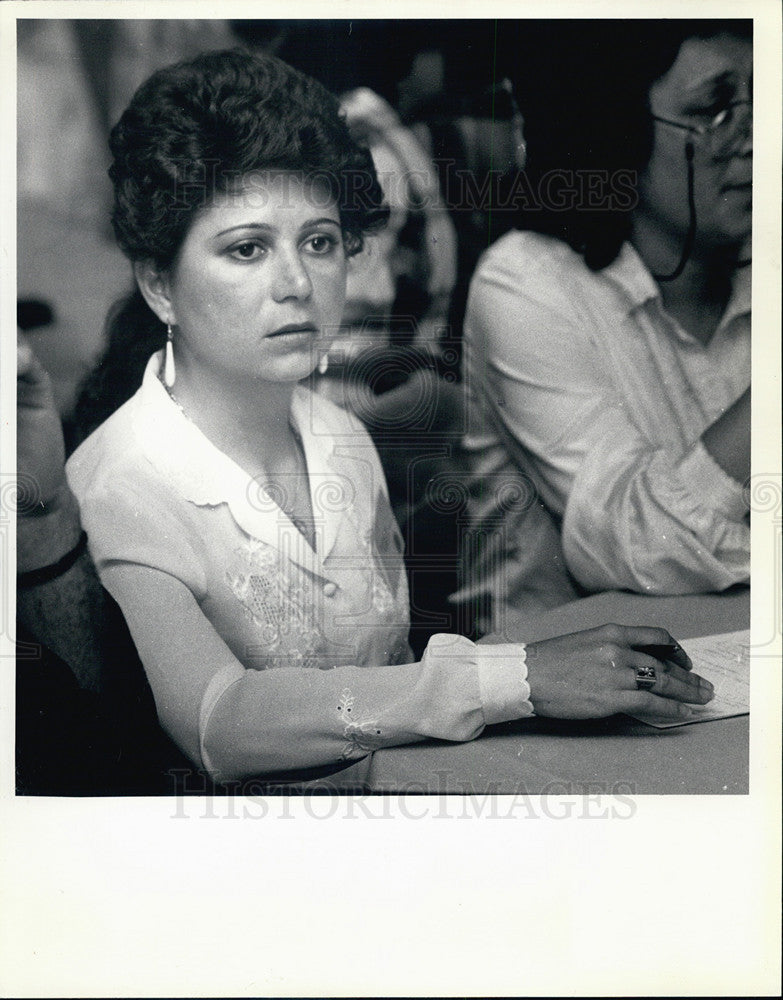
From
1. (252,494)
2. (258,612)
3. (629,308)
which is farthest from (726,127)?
(258,612)

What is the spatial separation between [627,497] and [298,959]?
45.8 inches

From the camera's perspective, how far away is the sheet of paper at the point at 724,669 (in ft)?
7.86

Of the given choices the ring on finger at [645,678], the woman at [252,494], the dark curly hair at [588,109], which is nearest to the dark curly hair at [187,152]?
the woman at [252,494]

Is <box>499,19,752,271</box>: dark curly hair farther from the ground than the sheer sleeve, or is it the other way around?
<box>499,19,752,271</box>: dark curly hair

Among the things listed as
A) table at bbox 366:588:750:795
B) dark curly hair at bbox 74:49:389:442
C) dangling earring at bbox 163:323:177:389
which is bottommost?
table at bbox 366:588:750:795

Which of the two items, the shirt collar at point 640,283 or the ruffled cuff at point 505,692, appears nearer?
the ruffled cuff at point 505,692

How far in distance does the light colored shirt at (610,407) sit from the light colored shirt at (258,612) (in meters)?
0.28

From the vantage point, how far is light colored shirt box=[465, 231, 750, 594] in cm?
240

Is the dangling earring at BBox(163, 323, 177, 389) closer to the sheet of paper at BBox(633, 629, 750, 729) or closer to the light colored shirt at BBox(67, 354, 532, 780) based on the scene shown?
the light colored shirt at BBox(67, 354, 532, 780)

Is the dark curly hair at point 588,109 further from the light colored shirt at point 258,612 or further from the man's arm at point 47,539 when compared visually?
the man's arm at point 47,539
